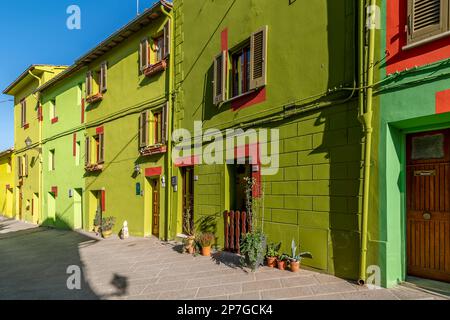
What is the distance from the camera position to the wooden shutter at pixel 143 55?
11352 millimetres

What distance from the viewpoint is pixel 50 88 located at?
1802cm

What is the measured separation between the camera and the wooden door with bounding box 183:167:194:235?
964 cm

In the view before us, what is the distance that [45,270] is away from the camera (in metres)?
7.87

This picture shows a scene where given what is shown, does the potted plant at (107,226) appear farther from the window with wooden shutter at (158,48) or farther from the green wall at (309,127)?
the window with wooden shutter at (158,48)

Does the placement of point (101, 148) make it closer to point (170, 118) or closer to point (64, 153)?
point (64, 153)

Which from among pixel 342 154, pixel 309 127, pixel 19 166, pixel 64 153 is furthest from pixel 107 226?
pixel 19 166

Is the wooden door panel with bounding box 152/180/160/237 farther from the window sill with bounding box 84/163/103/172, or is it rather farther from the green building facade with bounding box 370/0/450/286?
the green building facade with bounding box 370/0/450/286

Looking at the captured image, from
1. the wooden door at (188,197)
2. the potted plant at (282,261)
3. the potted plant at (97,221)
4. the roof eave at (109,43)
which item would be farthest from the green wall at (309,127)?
the potted plant at (97,221)

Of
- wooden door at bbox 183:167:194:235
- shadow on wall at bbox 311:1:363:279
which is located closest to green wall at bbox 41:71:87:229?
wooden door at bbox 183:167:194:235

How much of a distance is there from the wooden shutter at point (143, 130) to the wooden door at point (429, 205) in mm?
8127

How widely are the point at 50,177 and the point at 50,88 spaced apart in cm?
486

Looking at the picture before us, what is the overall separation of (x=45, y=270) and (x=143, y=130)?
17.1 feet
